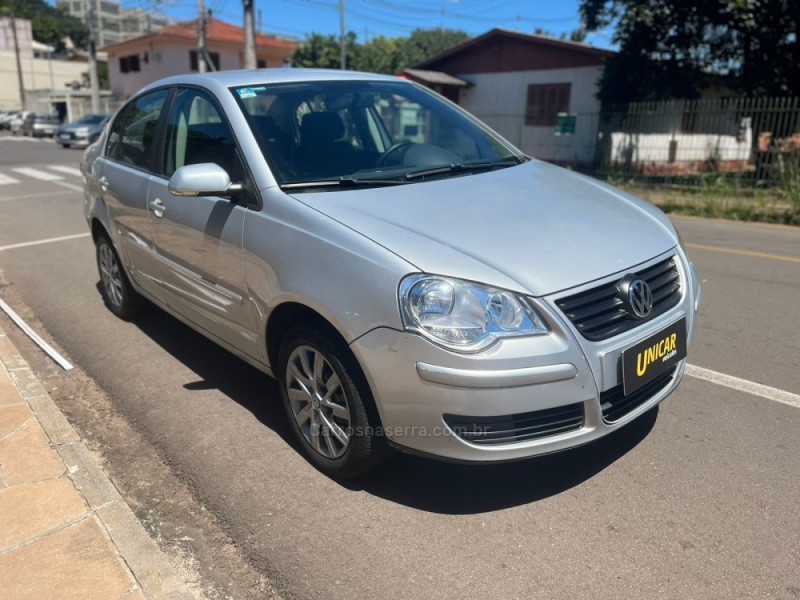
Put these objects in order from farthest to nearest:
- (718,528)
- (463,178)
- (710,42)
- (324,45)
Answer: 1. (324,45)
2. (710,42)
3. (463,178)
4. (718,528)

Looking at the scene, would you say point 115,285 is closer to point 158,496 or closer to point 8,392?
point 8,392

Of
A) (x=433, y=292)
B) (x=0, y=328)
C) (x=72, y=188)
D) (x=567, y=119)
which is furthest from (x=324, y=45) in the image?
(x=433, y=292)

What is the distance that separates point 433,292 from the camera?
2457 millimetres

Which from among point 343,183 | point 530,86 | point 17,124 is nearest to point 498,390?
point 343,183

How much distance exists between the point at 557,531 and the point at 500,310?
3.07 ft

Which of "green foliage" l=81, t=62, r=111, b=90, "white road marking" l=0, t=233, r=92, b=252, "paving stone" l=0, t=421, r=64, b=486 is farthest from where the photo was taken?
"green foliage" l=81, t=62, r=111, b=90

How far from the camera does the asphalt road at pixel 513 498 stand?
2414 millimetres

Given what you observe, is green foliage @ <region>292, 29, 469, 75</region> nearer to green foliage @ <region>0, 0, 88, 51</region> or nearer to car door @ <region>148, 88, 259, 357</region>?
car door @ <region>148, 88, 259, 357</region>

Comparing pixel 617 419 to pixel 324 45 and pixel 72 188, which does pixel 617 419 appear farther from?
pixel 324 45

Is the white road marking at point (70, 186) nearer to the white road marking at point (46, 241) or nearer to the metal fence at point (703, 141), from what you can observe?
the white road marking at point (46, 241)

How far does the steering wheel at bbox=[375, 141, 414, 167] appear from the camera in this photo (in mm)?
3509

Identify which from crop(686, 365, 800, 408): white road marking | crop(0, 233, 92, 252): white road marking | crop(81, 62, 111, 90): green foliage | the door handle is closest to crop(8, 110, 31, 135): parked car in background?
crop(81, 62, 111, 90): green foliage

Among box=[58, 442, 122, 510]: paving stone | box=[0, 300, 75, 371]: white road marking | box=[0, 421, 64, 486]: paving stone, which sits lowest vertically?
box=[0, 300, 75, 371]: white road marking

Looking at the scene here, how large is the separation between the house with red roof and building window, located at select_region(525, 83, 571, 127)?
85.2 ft
